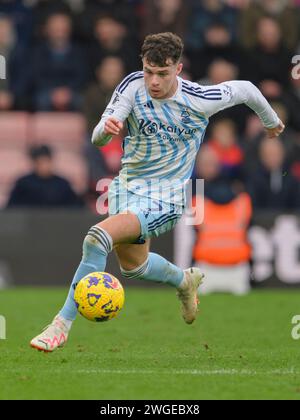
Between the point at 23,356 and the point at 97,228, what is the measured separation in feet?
3.71

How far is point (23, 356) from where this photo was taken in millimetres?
8477

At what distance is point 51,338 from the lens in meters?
8.19

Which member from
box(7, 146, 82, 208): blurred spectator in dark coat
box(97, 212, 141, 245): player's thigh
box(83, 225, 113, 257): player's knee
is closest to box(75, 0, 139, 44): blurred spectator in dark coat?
box(7, 146, 82, 208): blurred spectator in dark coat

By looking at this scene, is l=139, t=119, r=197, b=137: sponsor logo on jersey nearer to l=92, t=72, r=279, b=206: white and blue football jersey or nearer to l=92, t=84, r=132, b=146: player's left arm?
l=92, t=72, r=279, b=206: white and blue football jersey

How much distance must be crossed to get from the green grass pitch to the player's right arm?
1.62m

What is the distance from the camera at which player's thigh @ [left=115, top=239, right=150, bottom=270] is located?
8938 millimetres

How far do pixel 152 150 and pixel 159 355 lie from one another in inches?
62.2

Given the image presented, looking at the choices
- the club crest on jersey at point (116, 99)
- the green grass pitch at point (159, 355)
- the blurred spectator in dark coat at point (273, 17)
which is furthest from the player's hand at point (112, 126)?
the blurred spectator in dark coat at point (273, 17)

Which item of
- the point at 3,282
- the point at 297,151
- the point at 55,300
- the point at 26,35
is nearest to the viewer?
the point at 55,300

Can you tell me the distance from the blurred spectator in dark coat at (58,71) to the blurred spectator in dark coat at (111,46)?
0.73ft

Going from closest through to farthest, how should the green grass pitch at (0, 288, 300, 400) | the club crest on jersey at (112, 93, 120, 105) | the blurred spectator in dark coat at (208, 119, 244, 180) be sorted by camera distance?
the green grass pitch at (0, 288, 300, 400) → the club crest on jersey at (112, 93, 120, 105) → the blurred spectator in dark coat at (208, 119, 244, 180)
